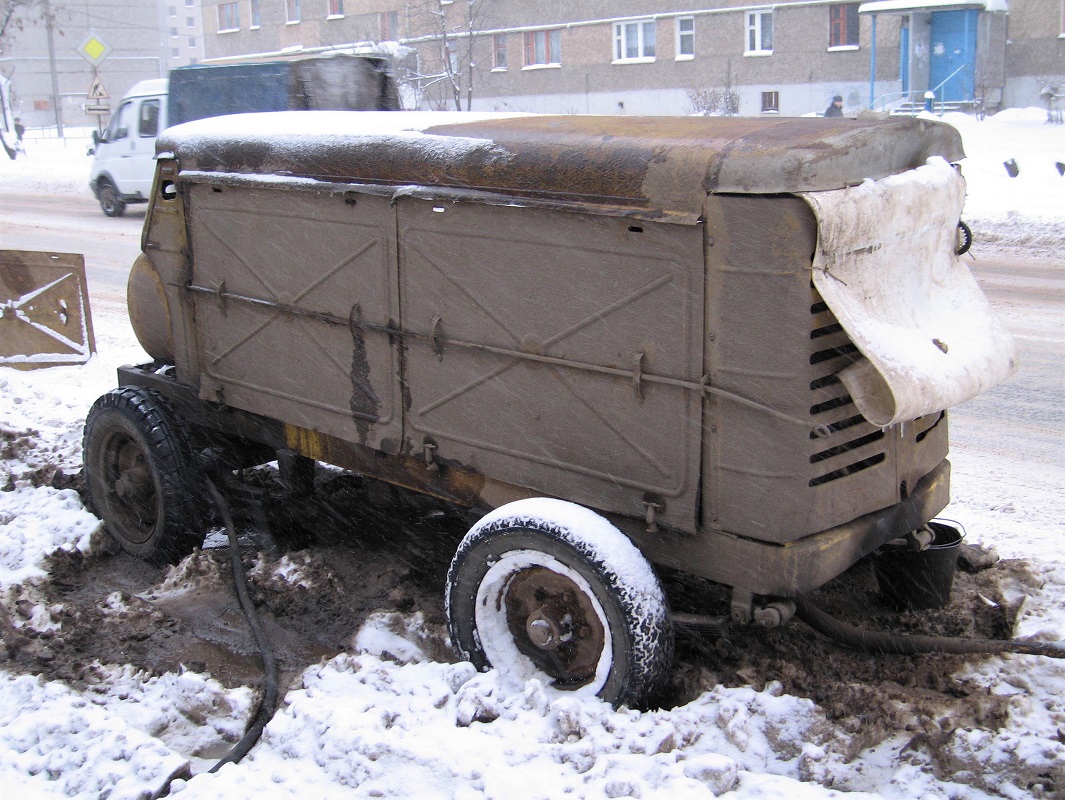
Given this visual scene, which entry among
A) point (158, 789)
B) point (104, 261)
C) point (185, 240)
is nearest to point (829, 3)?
point (104, 261)

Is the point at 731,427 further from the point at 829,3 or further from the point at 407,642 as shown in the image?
the point at 829,3

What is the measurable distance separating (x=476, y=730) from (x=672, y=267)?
1.59 meters

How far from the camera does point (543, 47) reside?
128ft

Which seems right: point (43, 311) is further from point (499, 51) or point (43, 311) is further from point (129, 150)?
point (499, 51)

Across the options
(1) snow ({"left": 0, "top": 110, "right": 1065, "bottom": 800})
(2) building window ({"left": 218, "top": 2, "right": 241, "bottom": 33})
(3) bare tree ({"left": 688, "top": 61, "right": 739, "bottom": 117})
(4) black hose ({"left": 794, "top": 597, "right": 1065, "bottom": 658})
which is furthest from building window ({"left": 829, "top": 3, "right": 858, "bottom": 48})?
(4) black hose ({"left": 794, "top": 597, "right": 1065, "bottom": 658})

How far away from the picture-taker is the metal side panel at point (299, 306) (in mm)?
4332

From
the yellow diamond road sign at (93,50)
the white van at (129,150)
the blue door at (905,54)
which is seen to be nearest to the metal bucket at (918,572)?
the white van at (129,150)

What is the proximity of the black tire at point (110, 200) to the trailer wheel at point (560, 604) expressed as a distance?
1747 cm

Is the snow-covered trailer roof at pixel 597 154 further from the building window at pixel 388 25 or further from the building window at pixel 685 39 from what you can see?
the building window at pixel 388 25

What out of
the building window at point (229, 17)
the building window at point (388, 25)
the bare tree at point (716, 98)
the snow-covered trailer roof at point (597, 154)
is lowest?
the snow-covered trailer roof at point (597, 154)

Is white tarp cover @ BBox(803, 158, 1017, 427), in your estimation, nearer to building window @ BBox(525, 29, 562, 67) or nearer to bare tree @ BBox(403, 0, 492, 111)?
bare tree @ BBox(403, 0, 492, 111)

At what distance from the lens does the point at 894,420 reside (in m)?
3.24

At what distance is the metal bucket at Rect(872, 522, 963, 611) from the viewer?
13.6 ft

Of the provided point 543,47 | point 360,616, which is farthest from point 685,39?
point 360,616
